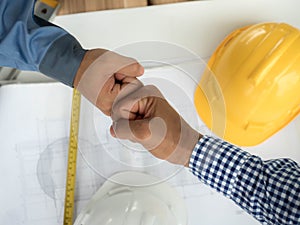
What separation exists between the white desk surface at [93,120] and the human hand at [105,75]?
11 cm

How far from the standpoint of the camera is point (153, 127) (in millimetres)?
546

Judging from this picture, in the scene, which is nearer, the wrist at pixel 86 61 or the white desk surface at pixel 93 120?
the wrist at pixel 86 61

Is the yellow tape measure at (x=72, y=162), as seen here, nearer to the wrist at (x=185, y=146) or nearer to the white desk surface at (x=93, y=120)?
the white desk surface at (x=93, y=120)

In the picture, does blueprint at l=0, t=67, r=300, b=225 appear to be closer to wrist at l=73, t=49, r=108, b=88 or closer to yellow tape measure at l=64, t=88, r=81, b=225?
yellow tape measure at l=64, t=88, r=81, b=225

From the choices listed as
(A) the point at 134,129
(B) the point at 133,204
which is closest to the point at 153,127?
(A) the point at 134,129

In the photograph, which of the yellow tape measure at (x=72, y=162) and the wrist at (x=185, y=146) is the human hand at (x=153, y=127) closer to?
the wrist at (x=185, y=146)

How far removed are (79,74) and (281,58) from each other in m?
0.31

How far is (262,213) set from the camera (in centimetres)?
51

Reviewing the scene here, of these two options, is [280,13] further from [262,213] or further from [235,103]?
[262,213]

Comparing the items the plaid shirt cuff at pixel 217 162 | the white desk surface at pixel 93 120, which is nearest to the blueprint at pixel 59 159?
the white desk surface at pixel 93 120

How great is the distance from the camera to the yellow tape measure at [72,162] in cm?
64

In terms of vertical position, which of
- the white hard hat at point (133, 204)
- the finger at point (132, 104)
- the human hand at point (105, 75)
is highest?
the human hand at point (105, 75)

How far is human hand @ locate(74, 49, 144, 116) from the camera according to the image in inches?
21.5

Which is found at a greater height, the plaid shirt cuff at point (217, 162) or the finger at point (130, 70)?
the finger at point (130, 70)
